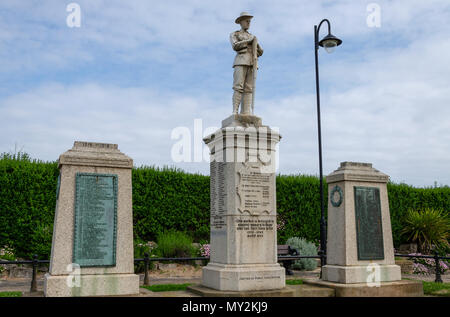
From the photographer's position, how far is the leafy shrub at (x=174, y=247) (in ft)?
48.1

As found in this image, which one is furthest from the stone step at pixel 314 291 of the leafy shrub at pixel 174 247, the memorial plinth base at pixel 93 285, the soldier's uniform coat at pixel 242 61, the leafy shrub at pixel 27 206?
the leafy shrub at pixel 27 206

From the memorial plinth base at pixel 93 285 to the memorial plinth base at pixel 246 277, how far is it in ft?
4.78

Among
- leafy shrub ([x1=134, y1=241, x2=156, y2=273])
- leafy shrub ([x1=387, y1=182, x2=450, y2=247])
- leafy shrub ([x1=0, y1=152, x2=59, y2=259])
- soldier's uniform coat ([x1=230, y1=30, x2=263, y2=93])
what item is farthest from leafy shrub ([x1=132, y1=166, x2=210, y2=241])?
leafy shrub ([x1=387, y1=182, x2=450, y2=247])

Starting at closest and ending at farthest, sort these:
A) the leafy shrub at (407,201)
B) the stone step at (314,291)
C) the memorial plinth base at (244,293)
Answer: the memorial plinth base at (244,293), the stone step at (314,291), the leafy shrub at (407,201)

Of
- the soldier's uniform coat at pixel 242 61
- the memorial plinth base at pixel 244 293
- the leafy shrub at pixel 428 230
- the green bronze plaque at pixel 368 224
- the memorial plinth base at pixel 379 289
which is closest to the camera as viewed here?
the memorial plinth base at pixel 244 293

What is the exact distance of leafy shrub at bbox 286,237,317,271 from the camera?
16.2m

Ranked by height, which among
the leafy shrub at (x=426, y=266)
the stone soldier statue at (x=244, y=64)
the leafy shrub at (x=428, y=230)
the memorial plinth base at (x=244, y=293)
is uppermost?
the stone soldier statue at (x=244, y=64)

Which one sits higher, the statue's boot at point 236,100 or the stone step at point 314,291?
the statue's boot at point 236,100

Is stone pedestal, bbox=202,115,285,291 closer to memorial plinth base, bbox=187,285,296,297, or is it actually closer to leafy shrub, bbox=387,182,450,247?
memorial plinth base, bbox=187,285,296,297

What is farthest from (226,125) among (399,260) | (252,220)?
(399,260)

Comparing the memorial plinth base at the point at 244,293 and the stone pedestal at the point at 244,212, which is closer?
the memorial plinth base at the point at 244,293

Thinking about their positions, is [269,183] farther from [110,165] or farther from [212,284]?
[110,165]

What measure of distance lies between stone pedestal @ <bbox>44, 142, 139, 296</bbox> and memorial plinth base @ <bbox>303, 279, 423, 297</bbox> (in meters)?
3.84

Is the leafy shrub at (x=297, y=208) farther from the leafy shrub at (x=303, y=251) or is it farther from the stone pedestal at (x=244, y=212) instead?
the stone pedestal at (x=244, y=212)
